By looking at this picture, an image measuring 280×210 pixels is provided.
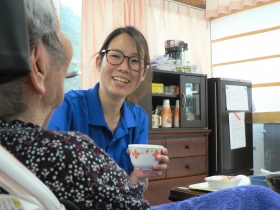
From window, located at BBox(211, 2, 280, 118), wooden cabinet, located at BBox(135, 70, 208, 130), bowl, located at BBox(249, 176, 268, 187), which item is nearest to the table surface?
bowl, located at BBox(249, 176, 268, 187)

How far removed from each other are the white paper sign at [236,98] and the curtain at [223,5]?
0.78m

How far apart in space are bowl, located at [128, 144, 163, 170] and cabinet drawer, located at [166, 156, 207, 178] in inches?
59.8

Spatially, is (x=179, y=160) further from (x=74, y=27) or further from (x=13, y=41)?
(x=13, y=41)

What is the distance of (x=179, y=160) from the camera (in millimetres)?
2719

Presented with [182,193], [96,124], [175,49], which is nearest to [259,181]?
[182,193]

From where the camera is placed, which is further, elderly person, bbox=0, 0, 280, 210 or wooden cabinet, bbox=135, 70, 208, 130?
wooden cabinet, bbox=135, 70, 208, 130

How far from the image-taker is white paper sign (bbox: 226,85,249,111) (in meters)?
3.07

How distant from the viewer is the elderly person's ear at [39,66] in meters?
0.58

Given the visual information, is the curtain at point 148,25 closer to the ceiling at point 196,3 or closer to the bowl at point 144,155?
the ceiling at point 196,3


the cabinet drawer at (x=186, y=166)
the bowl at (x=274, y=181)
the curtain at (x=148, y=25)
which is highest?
the curtain at (x=148, y=25)

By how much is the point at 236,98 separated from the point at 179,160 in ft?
2.81

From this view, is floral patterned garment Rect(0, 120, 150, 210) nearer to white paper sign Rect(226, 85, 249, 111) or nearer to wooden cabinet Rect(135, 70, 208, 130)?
wooden cabinet Rect(135, 70, 208, 130)

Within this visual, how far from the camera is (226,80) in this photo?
307 centimetres

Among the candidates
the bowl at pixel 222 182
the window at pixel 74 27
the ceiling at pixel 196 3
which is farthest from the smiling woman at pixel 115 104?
the ceiling at pixel 196 3
